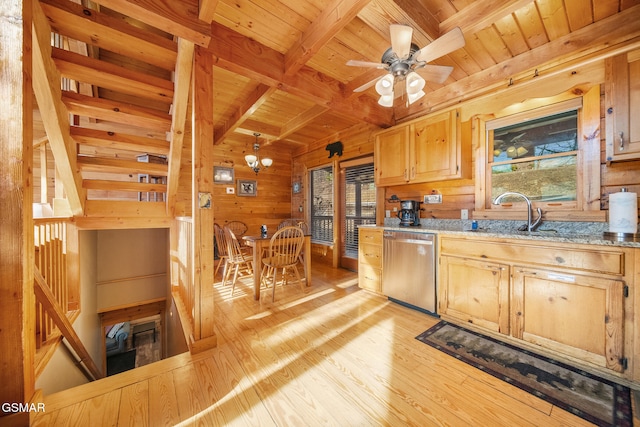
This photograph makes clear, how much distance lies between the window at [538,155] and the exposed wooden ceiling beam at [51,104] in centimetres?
384

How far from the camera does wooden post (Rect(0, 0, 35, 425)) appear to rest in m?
1.05

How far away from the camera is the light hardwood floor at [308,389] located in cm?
125

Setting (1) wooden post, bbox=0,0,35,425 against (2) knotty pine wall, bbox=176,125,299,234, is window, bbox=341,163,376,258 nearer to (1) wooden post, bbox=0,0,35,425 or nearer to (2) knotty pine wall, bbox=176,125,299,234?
(2) knotty pine wall, bbox=176,125,299,234

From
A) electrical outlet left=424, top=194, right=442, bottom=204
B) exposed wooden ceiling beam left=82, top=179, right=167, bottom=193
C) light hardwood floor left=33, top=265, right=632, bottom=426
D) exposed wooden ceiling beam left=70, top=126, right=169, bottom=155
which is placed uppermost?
exposed wooden ceiling beam left=70, top=126, right=169, bottom=155

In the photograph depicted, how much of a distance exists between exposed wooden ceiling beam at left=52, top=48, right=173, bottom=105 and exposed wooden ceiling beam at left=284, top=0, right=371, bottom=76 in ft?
3.83

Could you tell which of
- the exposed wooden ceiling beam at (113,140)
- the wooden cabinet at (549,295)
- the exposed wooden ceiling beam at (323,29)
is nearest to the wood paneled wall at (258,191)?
the exposed wooden ceiling beam at (113,140)

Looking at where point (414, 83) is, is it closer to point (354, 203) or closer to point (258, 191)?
point (354, 203)

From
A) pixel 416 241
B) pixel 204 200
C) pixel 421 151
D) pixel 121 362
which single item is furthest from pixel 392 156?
pixel 121 362

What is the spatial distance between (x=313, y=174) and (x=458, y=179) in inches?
122

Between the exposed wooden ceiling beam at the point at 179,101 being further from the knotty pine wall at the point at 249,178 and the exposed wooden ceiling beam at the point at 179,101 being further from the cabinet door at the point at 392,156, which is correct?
the cabinet door at the point at 392,156

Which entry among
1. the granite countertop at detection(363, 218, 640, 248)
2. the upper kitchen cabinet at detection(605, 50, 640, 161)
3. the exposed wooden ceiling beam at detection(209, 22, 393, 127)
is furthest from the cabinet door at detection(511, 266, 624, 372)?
the exposed wooden ceiling beam at detection(209, 22, 393, 127)

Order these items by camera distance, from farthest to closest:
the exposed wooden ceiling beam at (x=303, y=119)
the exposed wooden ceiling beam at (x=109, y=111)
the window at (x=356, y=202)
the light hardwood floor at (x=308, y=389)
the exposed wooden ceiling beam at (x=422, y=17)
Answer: the window at (x=356, y=202), the exposed wooden ceiling beam at (x=303, y=119), the exposed wooden ceiling beam at (x=109, y=111), the exposed wooden ceiling beam at (x=422, y=17), the light hardwood floor at (x=308, y=389)

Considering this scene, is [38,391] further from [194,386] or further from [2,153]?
[2,153]

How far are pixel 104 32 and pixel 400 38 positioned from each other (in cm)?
211
